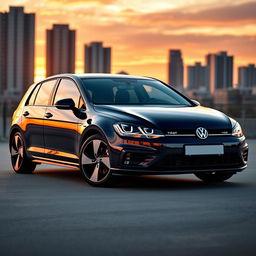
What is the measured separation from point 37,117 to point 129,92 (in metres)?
1.63

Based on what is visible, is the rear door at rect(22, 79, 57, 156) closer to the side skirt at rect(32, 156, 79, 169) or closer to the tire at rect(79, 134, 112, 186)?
the side skirt at rect(32, 156, 79, 169)

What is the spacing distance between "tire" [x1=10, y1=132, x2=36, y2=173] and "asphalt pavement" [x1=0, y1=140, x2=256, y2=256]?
3.47 ft

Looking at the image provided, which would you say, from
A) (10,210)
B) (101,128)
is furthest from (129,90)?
(10,210)

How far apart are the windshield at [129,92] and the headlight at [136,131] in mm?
958

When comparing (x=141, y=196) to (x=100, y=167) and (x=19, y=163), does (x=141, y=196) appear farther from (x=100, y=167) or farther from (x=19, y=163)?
(x=19, y=163)

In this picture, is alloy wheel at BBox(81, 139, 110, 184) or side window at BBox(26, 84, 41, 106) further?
side window at BBox(26, 84, 41, 106)

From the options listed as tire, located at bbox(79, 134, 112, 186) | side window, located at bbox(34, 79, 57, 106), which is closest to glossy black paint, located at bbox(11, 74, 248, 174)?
tire, located at bbox(79, 134, 112, 186)

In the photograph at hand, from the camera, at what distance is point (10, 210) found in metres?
7.69

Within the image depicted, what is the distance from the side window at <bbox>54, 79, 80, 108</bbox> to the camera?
10914 millimetres

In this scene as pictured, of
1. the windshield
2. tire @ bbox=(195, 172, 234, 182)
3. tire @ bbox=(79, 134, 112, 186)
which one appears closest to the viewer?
tire @ bbox=(79, 134, 112, 186)

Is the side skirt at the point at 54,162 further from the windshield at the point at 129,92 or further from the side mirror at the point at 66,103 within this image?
the windshield at the point at 129,92

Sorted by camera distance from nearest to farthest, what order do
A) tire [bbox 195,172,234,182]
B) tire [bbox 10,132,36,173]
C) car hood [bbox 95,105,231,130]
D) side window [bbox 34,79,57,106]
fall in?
car hood [bbox 95,105,231,130], tire [bbox 195,172,234,182], side window [bbox 34,79,57,106], tire [bbox 10,132,36,173]

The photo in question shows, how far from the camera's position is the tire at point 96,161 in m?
9.82

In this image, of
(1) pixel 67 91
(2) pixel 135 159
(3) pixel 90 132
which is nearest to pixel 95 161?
(3) pixel 90 132
